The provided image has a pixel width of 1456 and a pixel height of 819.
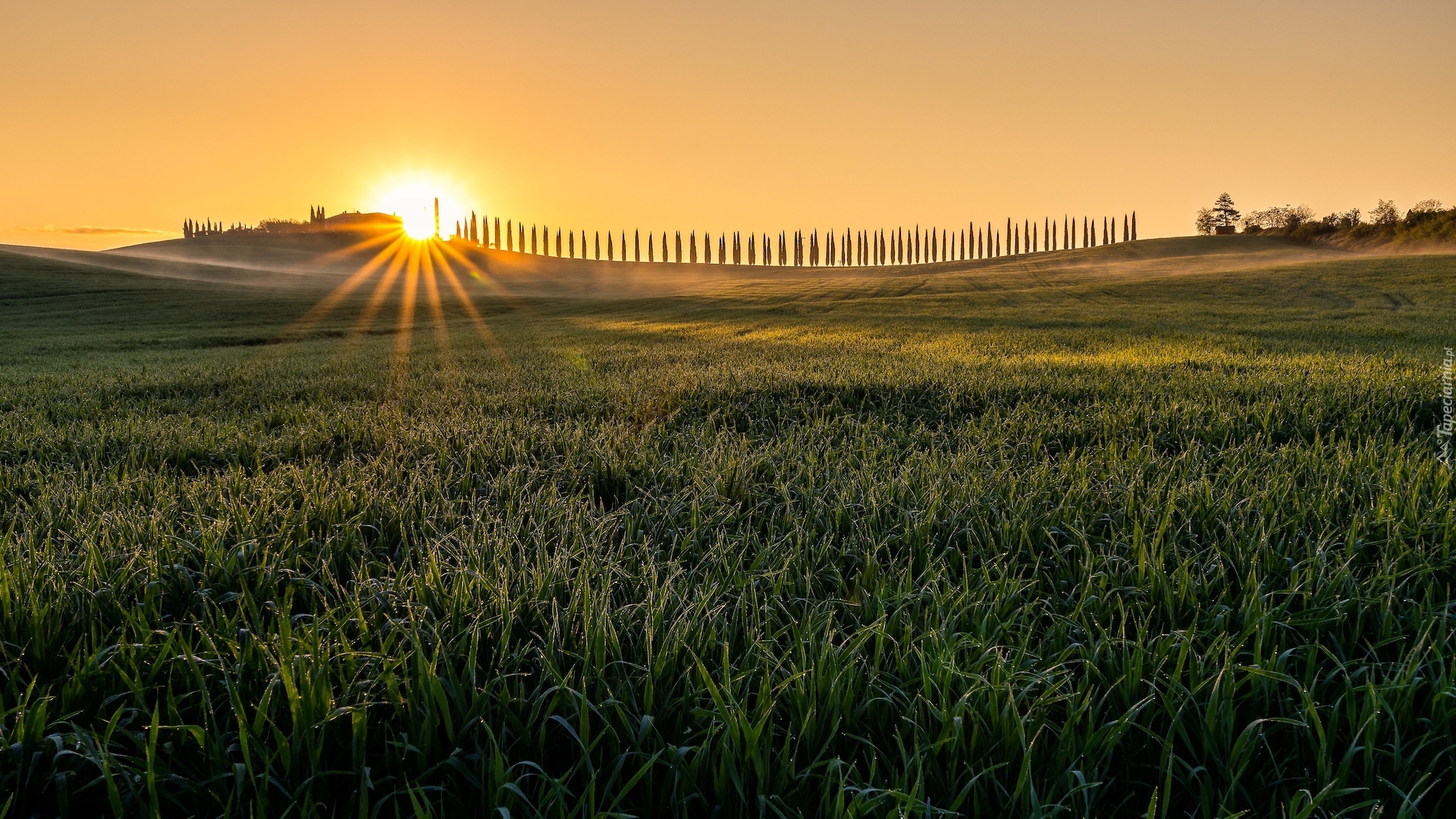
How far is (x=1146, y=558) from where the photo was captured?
2209 mm

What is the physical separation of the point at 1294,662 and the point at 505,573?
2136 mm

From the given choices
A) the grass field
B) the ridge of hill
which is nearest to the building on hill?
the ridge of hill

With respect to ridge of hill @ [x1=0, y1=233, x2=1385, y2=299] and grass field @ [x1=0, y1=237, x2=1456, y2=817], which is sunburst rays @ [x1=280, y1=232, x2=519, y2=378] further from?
grass field @ [x1=0, y1=237, x2=1456, y2=817]

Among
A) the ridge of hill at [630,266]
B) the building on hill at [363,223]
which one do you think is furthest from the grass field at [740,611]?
the building on hill at [363,223]

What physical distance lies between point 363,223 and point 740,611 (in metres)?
168

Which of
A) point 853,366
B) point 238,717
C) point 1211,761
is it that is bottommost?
point 1211,761

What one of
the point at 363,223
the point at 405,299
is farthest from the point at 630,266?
the point at 363,223

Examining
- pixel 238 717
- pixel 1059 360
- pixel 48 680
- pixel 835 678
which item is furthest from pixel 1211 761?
pixel 1059 360

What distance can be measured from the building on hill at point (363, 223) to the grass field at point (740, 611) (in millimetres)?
148717

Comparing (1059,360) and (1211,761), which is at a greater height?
(1059,360)

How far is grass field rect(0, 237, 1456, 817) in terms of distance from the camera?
1.32m

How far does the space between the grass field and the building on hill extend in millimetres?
148717

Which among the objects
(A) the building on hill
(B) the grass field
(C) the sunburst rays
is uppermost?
(A) the building on hill

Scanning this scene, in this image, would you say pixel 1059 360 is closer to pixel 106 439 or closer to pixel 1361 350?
pixel 1361 350
